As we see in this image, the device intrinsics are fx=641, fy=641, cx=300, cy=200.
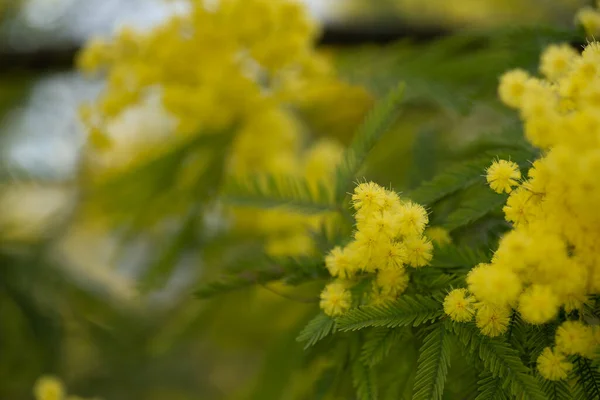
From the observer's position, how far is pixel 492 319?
70 cm

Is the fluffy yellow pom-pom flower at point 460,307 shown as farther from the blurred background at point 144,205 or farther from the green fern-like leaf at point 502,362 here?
the blurred background at point 144,205

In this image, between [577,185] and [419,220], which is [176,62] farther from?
[577,185]

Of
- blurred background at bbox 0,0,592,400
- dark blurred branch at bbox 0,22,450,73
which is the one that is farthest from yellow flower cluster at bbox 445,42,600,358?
dark blurred branch at bbox 0,22,450,73

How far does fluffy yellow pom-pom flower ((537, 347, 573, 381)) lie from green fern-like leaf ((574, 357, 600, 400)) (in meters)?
0.02

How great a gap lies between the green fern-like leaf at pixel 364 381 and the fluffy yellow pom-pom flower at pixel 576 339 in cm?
23

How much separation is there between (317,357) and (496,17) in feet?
5.69

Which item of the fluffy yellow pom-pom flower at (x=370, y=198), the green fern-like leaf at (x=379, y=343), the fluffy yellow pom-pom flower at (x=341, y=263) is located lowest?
the green fern-like leaf at (x=379, y=343)

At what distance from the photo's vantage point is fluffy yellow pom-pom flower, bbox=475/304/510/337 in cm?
70

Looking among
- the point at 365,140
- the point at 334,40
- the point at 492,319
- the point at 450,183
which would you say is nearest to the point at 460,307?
the point at 492,319

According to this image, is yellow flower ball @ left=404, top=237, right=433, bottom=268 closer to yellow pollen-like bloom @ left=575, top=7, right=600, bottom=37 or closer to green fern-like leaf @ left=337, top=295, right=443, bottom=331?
green fern-like leaf @ left=337, top=295, right=443, bottom=331

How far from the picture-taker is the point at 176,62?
144 centimetres

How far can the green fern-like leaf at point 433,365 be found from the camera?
72 cm

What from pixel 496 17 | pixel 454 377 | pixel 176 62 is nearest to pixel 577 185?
pixel 454 377

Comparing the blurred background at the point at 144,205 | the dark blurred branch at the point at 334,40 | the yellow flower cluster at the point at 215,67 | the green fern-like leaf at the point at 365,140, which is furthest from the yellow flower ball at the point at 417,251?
the dark blurred branch at the point at 334,40
